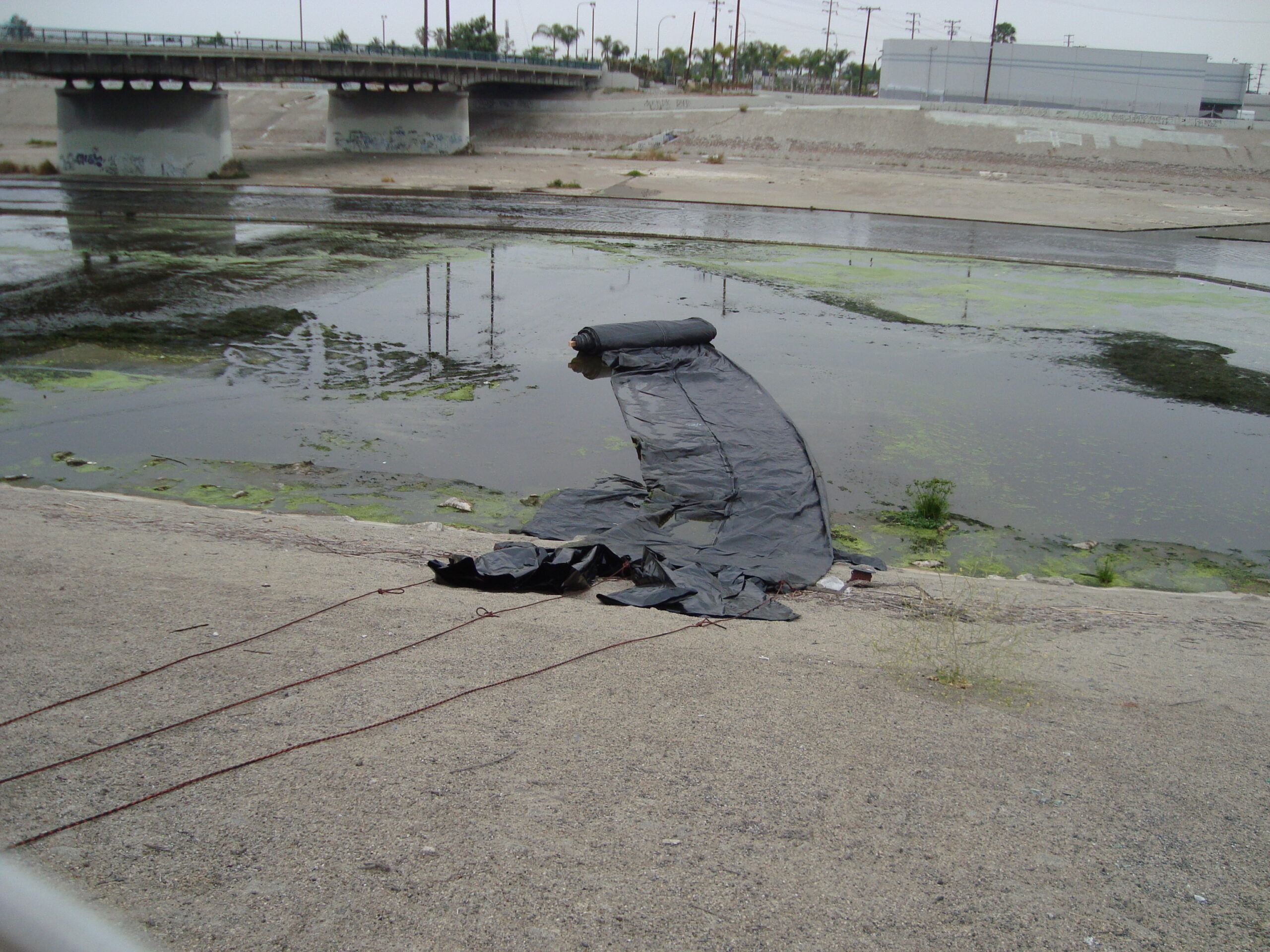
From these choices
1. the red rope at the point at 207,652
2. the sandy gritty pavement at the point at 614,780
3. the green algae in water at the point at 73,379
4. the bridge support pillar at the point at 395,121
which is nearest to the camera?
the sandy gritty pavement at the point at 614,780

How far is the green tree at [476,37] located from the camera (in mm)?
90062

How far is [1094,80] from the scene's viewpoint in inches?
3723

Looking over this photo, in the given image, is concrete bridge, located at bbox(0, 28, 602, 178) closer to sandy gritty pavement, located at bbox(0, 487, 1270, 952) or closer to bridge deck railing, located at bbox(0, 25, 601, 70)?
bridge deck railing, located at bbox(0, 25, 601, 70)

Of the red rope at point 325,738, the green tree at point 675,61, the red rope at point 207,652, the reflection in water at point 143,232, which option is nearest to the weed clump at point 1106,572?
the red rope at point 325,738

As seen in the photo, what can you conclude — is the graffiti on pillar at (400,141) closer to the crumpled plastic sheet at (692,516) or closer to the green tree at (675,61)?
the crumpled plastic sheet at (692,516)

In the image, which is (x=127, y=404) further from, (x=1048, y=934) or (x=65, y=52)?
(x=65, y=52)

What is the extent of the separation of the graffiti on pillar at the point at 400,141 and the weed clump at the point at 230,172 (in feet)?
42.7

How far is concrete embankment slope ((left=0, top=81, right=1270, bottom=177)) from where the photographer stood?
4816 cm

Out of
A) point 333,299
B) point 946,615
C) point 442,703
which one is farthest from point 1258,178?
point 442,703

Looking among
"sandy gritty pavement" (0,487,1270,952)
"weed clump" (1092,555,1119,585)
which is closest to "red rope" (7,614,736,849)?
"sandy gritty pavement" (0,487,1270,952)

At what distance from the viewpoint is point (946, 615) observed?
5625mm

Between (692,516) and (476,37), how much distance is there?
9985cm

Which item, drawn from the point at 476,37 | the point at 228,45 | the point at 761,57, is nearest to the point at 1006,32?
the point at 761,57

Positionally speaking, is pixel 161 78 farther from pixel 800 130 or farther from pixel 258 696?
pixel 258 696
